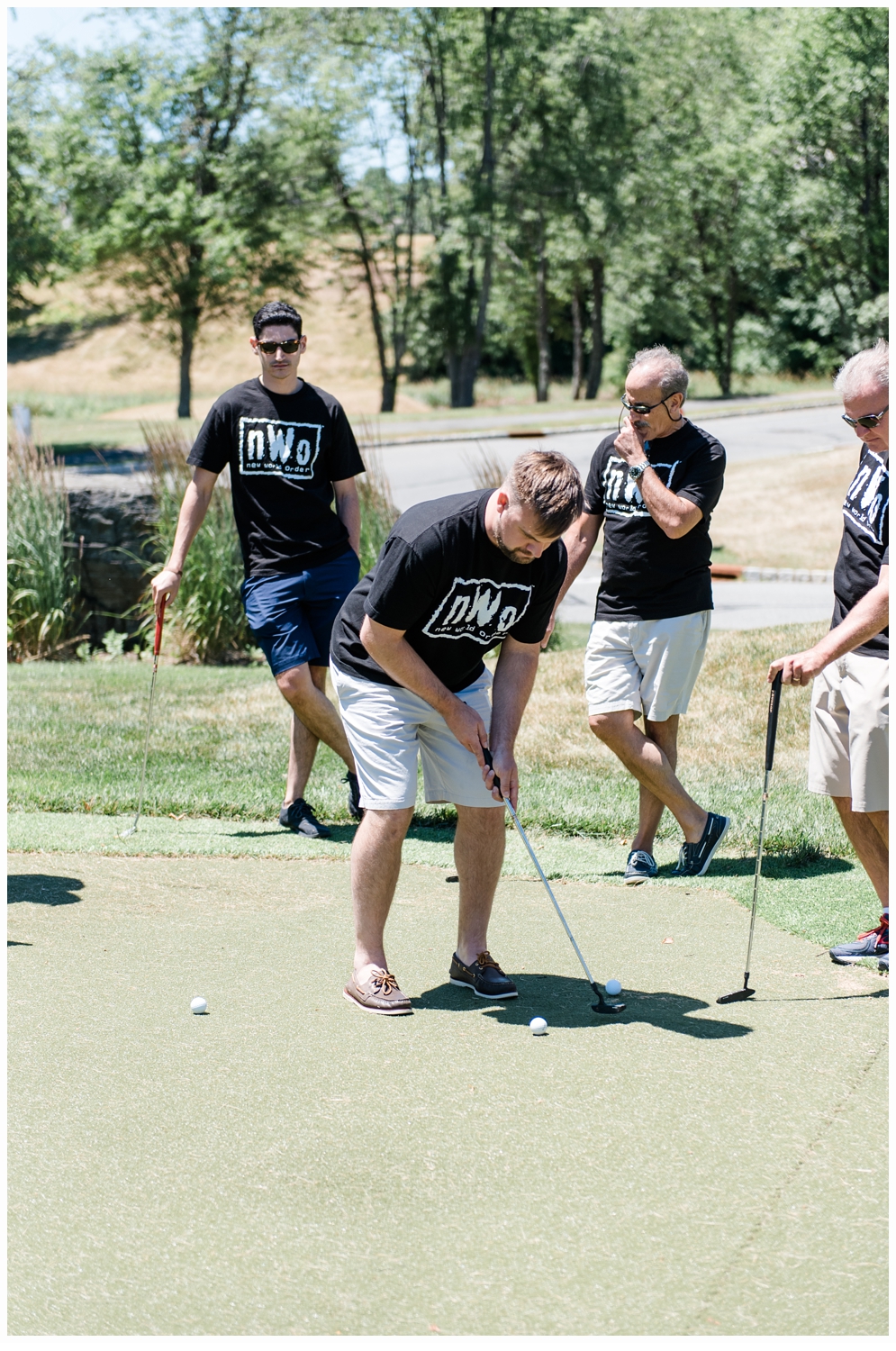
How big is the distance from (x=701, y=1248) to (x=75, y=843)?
3.87 metres

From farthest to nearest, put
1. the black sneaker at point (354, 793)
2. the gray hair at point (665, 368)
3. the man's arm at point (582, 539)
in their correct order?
the black sneaker at point (354, 793)
the man's arm at point (582, 539)
the gray hair at point (665, 368)

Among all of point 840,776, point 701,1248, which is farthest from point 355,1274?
point 840,776

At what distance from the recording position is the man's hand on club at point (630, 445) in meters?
5.08

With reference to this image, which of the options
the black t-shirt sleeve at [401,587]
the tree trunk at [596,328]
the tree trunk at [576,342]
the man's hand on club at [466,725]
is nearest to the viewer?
the black t-shirt sleeve at [401,587]

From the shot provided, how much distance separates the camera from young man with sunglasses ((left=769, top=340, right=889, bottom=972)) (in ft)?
13.1

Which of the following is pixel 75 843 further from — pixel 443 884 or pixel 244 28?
pixel 244 28

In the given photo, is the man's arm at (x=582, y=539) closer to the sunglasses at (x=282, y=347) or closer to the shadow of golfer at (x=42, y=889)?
the sunglasses at (x=282, y=347)

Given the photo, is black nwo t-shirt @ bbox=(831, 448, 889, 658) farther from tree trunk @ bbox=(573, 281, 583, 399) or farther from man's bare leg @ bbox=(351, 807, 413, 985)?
tree trunk @ bbox=(573, 281, 583, 399)

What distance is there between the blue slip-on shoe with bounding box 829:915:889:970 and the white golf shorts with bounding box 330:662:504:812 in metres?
1.32

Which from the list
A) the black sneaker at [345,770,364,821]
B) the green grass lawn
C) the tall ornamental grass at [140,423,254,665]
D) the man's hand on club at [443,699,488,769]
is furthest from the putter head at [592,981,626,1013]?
the tall ornamental grass at [140,423,254,665]

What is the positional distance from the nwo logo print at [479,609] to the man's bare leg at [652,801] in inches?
76.4

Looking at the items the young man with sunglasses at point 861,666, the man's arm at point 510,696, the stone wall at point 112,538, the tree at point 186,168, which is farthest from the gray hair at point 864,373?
the tree at point 186,168

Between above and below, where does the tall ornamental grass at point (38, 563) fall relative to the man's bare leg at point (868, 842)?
above

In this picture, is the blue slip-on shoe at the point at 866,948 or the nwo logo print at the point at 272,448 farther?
the nwo logo print at the point at 272,448
